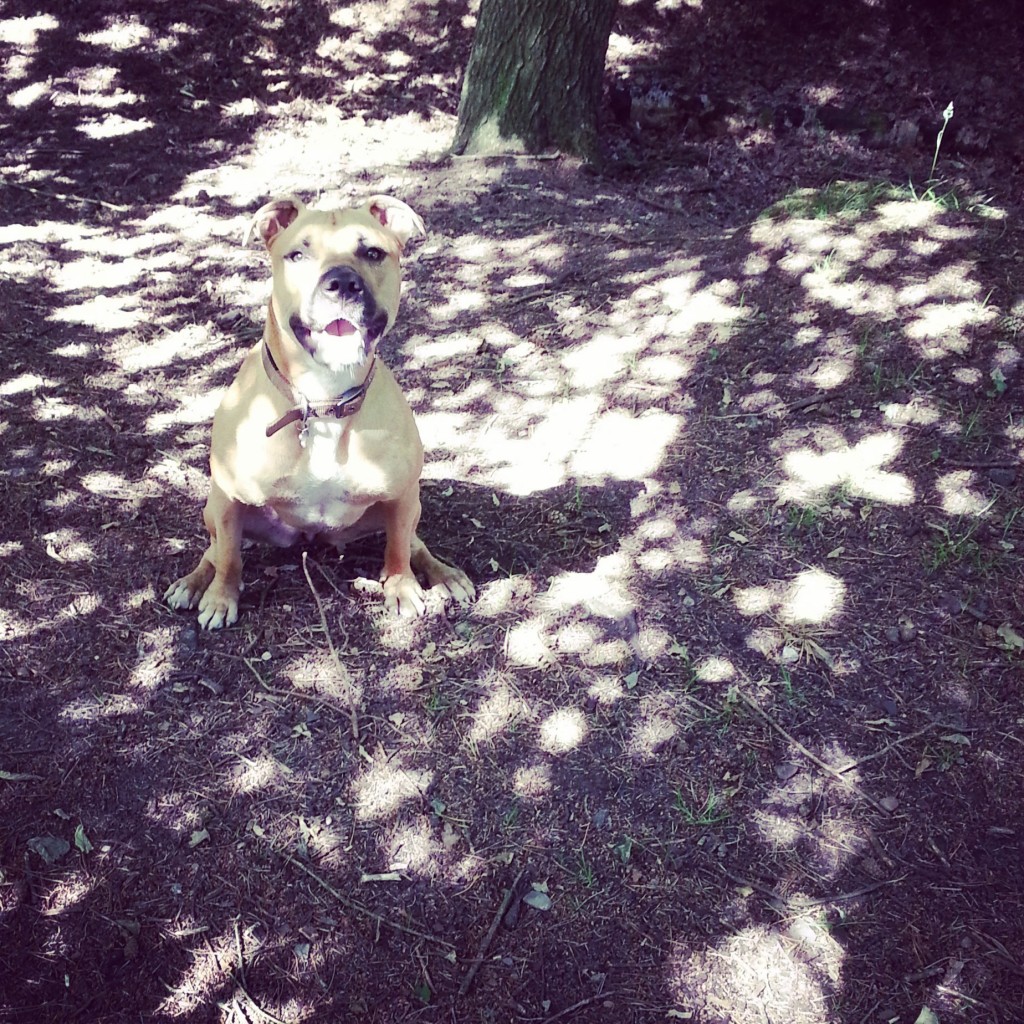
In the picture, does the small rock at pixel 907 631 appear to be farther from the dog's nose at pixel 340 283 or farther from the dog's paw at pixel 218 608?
the dog's paw at pixel 218 608

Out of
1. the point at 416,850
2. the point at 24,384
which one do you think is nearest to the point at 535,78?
the point at 24,384

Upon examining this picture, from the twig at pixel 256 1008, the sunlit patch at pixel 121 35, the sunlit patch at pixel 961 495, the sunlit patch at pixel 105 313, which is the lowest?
the twig at pixel 256 1008

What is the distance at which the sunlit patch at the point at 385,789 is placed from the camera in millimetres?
2779

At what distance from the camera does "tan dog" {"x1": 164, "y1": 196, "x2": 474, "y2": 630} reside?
8.80 ft

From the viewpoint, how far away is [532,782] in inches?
112

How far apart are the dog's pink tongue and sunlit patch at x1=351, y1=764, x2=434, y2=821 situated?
1376 mm

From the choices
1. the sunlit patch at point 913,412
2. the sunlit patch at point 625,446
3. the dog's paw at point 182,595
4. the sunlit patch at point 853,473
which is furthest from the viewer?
the sunlit patch at point 625,446

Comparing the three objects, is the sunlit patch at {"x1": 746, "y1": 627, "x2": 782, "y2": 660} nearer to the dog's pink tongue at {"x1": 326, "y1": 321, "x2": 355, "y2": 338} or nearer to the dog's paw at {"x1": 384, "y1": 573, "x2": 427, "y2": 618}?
the dog's paw at {"x1": 384, "y1": 573, "x2": 427, "y2": 618}

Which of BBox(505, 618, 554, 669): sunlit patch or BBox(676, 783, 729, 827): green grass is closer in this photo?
BBox(676, 783, 729, 827): green grass

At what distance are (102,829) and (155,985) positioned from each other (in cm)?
52

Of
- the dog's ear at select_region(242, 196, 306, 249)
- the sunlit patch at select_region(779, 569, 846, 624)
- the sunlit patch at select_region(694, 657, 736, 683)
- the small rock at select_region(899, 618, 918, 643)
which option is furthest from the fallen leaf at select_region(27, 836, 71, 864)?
the small rock at select_region(899, 618, 918, 643)

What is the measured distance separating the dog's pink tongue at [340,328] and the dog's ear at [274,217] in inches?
16.9

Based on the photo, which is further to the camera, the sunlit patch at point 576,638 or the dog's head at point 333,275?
the sunlit patch at point 576,638

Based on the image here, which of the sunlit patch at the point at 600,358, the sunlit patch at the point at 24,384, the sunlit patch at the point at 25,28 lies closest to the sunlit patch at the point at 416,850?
the sunlit patch at the point at 600,358
